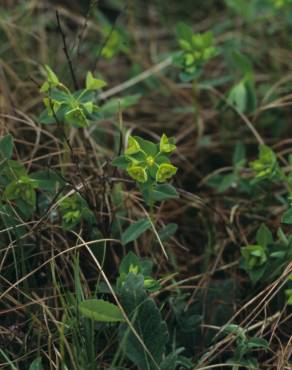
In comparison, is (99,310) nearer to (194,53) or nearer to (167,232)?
(167,232)

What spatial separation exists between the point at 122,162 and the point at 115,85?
0.80m

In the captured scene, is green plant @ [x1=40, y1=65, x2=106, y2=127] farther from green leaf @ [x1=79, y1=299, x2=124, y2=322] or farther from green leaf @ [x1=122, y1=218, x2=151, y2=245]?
green leaf @ [x1=79, y1=299, x2=124, y2=322]

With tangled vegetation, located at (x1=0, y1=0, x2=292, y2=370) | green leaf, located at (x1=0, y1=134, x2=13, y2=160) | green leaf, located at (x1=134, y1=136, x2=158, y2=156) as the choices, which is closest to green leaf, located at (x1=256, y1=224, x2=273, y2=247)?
tangled vegetation, located at (x1=0, y1=0, x2=292, y2=370)

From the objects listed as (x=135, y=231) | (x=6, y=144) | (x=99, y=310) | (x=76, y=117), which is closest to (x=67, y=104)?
(x=76, y=117)

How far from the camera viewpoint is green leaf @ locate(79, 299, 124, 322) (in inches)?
47.8

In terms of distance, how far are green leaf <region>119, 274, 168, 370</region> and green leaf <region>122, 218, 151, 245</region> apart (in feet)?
0.46

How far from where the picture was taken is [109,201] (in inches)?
59.6

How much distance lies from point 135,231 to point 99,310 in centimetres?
23

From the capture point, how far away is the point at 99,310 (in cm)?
122

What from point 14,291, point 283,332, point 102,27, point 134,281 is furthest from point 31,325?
point 102,27

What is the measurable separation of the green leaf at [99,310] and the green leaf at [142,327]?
1.7 inches

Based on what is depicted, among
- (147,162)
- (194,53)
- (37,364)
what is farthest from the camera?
(194,53)

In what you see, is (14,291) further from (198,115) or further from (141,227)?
(198,115)

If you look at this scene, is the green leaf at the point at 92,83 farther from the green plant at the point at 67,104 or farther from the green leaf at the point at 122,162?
the green leaf at the point at 122,162
